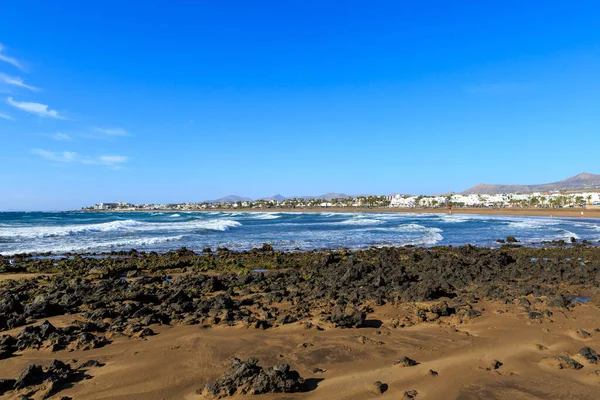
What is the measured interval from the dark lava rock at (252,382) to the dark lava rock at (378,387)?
0.92 meters

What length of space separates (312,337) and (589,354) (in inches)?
173

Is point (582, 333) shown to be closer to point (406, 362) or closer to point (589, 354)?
point (589, 354)

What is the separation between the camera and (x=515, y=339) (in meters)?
6.67

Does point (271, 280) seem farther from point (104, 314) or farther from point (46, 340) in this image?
point (46, 340)

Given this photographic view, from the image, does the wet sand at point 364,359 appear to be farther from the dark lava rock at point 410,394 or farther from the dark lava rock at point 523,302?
the dark lava rock at point 523,302

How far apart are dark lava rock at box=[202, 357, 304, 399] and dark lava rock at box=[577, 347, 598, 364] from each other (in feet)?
14.8

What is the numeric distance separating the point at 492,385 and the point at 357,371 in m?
1.81

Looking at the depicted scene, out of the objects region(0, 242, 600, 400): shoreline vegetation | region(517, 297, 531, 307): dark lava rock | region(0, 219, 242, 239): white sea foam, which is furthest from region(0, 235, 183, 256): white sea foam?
region(517, 297, 531, 307): dark lava rock

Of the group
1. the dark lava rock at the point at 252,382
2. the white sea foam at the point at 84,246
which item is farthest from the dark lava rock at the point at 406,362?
the white sea foam at the point at 84,246

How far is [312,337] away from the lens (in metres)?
6.64

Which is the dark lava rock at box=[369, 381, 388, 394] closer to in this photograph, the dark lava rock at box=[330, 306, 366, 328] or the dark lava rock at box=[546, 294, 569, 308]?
the dark lava rock at box=[330, 306, 366, 328]

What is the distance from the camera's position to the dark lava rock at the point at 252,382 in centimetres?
457

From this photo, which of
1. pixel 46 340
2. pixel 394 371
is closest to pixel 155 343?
pixel 46 340

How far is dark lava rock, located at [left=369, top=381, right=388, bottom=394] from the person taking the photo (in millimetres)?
4711
